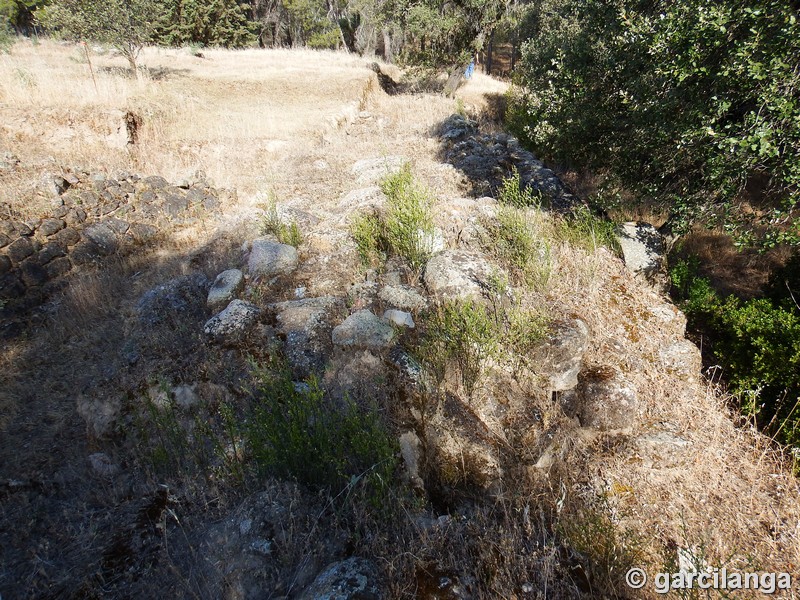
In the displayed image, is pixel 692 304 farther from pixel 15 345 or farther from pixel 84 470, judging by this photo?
pixel 15 345

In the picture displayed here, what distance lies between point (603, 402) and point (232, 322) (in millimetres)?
3995

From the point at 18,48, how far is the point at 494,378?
27.7 metres

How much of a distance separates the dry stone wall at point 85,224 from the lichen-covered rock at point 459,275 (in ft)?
19.8

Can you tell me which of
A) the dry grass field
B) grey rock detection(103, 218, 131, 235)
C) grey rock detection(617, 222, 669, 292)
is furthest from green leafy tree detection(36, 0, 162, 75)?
grey rock detection(617, 222, 669, 292)

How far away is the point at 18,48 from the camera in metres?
20.1

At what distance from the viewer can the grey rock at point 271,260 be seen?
580 centimetres

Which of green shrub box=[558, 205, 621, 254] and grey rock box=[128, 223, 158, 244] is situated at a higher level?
green shrub box=[558, 205, 621, 254]

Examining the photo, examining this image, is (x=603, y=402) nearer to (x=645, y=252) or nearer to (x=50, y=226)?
(x=645, y=252)

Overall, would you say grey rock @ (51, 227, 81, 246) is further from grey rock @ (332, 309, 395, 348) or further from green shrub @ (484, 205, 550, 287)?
green shrub @ (484, 205, 550, 287)

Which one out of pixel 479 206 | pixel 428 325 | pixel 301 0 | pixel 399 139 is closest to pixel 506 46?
pixel 301 0

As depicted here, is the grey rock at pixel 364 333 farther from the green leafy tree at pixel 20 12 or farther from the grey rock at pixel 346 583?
the green leafy tree at pixel 20 12

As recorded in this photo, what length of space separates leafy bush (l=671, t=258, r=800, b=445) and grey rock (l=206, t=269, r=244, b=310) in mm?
5802

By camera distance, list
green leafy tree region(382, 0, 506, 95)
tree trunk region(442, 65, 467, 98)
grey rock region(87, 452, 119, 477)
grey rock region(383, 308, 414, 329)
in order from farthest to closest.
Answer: tree trunk region(442, 65, 467, 98) < green leafy tree region(382, 0, 506, 95) < grey rock region(383, 308, 414, 329) < grey rock region(87, 452, 119, 477)

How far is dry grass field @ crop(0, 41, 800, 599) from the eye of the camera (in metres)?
2.78
